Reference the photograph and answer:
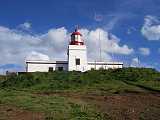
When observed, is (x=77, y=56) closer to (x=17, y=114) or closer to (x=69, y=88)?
(x=69, y=88)

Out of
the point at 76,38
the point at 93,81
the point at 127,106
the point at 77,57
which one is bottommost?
the point at 127,106

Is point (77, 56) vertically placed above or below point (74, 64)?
above

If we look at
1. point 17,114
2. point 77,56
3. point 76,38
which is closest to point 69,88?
point 17,114

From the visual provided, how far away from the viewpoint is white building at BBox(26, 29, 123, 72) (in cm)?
5172

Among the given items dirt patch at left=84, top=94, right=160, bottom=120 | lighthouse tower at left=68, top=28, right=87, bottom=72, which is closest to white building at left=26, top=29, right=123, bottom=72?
lighthouse tower at left=68, top=28, right=87, bottom=72

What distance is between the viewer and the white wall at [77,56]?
51531 millimetres

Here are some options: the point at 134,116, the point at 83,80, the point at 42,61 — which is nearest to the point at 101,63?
the point at 42,61

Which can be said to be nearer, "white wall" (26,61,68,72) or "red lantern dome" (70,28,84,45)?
"white wall" (26,61,68,72)

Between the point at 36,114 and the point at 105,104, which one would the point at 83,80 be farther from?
the point at 36,114

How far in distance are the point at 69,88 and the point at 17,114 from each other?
13.8 metres

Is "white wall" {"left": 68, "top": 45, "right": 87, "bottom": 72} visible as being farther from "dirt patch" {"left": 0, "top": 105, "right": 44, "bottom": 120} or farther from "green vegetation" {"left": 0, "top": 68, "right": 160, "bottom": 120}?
"dirt patch" {"left": 0, "top": 105, "right": 44, "bottom": 120}

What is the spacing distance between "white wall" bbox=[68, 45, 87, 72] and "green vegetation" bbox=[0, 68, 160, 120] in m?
10.7

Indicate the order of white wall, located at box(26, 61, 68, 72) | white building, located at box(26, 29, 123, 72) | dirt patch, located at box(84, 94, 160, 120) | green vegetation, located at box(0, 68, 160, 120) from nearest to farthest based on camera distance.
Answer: dirt patch, located at box(84, 94, 160, 120) → green vegetation, located at box(0, 68, 160, 120) → white building, located at box(26, 29, 123, 72) → white wall, located at box(26, 61, 68, 72)

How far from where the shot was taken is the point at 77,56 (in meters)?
52.1
